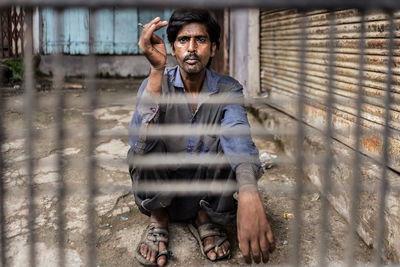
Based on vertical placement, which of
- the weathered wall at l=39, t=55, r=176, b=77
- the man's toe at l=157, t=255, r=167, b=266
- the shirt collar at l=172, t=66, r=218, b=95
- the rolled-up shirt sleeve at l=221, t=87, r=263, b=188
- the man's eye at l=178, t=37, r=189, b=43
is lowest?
the man's toe at l=157, t=255, r=167, b=266

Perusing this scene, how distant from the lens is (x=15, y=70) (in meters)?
6.94

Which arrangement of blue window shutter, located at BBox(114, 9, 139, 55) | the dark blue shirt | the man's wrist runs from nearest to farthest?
1. the man's wrist
2. the dark blue shirt
3. blue window shutter, located at BBox(114, 9, 139, 55)

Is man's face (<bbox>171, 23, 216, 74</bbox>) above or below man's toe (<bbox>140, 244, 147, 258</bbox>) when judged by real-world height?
above

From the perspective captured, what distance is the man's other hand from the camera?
1.29 metres

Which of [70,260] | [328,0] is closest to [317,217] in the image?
[70,260]

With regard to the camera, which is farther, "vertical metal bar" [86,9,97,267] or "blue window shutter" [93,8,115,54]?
"blue window shutter" [93,8,115,54]

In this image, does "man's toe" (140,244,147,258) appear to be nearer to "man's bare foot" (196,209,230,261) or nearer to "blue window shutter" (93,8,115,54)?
"man's bare foot" (196,209,230,261)

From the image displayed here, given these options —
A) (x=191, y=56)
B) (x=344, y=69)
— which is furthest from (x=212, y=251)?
(x=344, y=69)

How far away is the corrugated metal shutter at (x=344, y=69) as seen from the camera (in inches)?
82.5

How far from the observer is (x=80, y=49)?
775 cm

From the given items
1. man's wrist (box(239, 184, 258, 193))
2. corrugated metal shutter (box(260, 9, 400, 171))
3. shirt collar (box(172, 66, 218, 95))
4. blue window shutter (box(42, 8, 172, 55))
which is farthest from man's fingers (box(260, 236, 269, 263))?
blue window shutter (box(42, 8, 172, 55))

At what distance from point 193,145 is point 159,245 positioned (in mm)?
529

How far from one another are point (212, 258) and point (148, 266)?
0.31 m

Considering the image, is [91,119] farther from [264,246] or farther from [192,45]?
[192,45]
